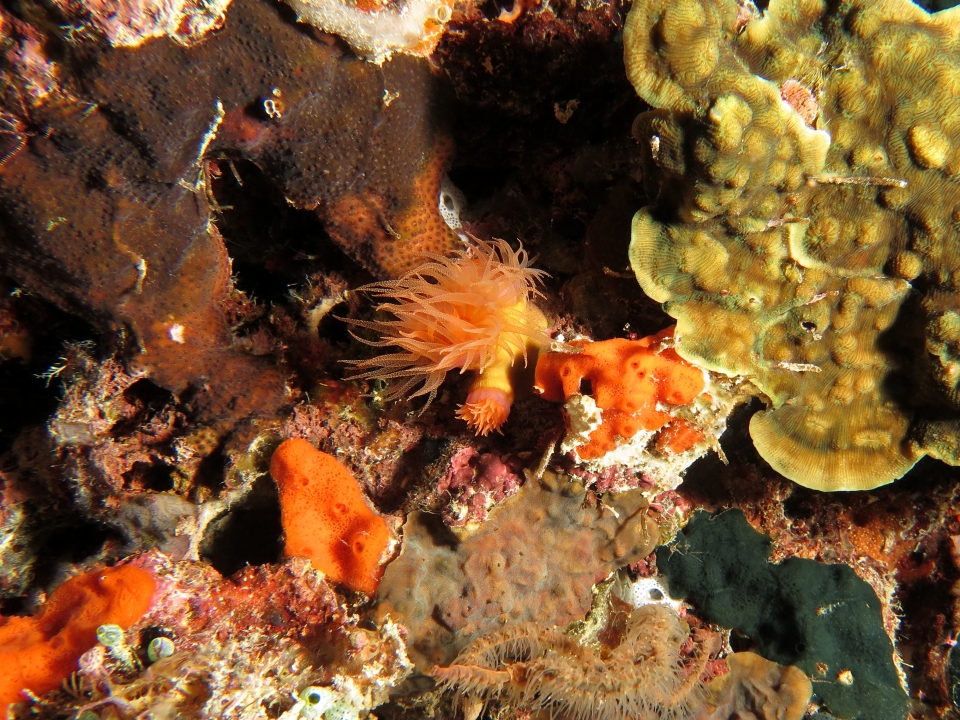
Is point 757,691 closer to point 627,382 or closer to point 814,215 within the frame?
point 627,382

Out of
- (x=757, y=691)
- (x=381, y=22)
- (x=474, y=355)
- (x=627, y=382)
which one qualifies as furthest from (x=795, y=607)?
(x=381, y=22)

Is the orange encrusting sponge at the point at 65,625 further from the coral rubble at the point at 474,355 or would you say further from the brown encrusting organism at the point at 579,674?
the brown encrusting organism at the point at 579,674

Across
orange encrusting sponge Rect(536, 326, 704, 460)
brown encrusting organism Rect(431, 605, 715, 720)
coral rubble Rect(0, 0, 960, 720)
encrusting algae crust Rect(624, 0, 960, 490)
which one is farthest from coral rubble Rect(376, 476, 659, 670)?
encrusting algae crust Rect(624, 0, 960, 490)

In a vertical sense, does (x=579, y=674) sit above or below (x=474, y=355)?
below

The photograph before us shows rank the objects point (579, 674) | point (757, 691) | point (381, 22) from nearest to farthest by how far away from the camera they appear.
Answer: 1. point (381, 22)
2. point (579, 674)
3. point (757, 691)

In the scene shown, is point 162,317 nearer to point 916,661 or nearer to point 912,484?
point 912,484

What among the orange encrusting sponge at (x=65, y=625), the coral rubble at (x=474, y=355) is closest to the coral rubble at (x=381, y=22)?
the coral rubble at (x=474, y=355)

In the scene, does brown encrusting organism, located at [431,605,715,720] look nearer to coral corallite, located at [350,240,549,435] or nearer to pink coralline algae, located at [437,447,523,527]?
pink coralline algae, located at [437,447,523,527]
